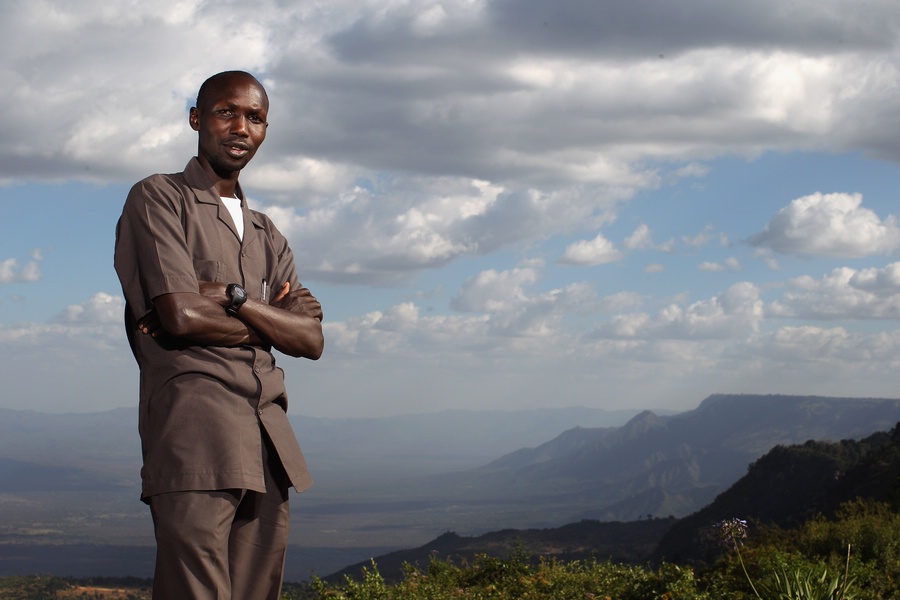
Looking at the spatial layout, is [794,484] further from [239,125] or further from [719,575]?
[239,125]

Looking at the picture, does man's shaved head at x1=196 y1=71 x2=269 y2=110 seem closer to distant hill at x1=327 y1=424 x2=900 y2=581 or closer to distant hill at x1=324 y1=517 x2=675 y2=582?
distant hill at x1=327 y1=424 x2=900 y2=581

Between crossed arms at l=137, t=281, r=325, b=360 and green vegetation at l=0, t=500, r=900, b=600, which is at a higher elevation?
crossed arms at l=137, t=281, r=325, b=360

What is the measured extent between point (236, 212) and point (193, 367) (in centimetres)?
76

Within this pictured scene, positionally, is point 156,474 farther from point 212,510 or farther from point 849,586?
A: point 849,586

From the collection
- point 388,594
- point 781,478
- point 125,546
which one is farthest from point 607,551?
point 125,546

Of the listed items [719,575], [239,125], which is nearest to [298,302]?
[239,125]

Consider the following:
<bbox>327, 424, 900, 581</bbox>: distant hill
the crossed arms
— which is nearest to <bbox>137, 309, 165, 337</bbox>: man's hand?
the crossed arms

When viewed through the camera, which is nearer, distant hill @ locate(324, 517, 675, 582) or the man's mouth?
the man's mouth

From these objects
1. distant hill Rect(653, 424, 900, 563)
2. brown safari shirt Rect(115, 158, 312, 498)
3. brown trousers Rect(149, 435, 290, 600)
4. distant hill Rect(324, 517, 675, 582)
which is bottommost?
distant hill Rect(324, 517, 675, 582)

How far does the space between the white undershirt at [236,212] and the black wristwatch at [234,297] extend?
36 centimetres

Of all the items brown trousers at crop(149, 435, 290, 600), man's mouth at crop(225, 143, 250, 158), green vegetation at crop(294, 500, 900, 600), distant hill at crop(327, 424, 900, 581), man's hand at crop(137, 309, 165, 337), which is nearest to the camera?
brown trousers at crop(149, 435, 290, 600)

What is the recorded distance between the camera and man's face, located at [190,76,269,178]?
4105mm

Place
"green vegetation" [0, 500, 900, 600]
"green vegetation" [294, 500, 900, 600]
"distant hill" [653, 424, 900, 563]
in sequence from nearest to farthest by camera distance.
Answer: "green vegetation" [0, 500, 900, 600]
"green vegetation" [294, 500, 900, 600]
"distant hill" [653, 424, 900, 563]

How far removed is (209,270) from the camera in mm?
4070
